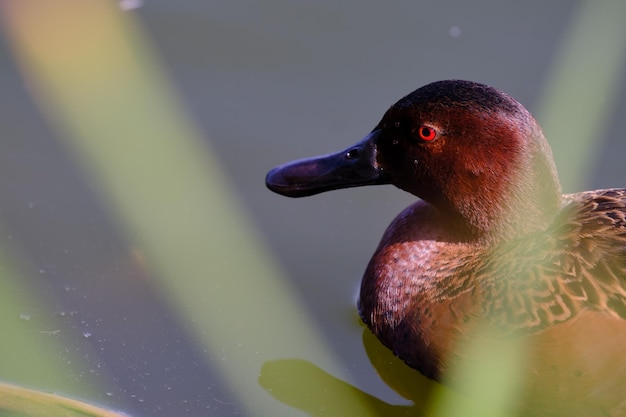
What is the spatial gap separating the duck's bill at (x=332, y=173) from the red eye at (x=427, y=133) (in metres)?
0.26

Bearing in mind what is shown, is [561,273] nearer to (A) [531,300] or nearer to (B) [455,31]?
(A) [531,300]

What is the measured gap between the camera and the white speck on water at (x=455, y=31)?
679 centimetres

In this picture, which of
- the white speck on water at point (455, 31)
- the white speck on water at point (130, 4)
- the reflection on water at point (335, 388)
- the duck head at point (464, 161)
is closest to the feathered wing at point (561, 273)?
the duck head at point (464, 161)

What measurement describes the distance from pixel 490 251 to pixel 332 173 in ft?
2.66

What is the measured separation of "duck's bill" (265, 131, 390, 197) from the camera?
4949mm

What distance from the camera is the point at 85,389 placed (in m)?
4.82

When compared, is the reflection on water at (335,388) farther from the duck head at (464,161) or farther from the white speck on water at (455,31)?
the white speck on water at (455,31)

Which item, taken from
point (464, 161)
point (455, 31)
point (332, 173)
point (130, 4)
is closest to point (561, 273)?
point (464, 161)

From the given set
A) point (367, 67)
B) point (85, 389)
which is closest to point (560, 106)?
point (367, 67)

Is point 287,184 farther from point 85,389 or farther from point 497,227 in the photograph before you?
point 85,389

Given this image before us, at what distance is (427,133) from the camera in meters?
4.74

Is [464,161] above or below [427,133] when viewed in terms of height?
below

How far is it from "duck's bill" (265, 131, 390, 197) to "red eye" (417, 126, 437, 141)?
0.26m

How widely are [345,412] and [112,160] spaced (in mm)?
2061
